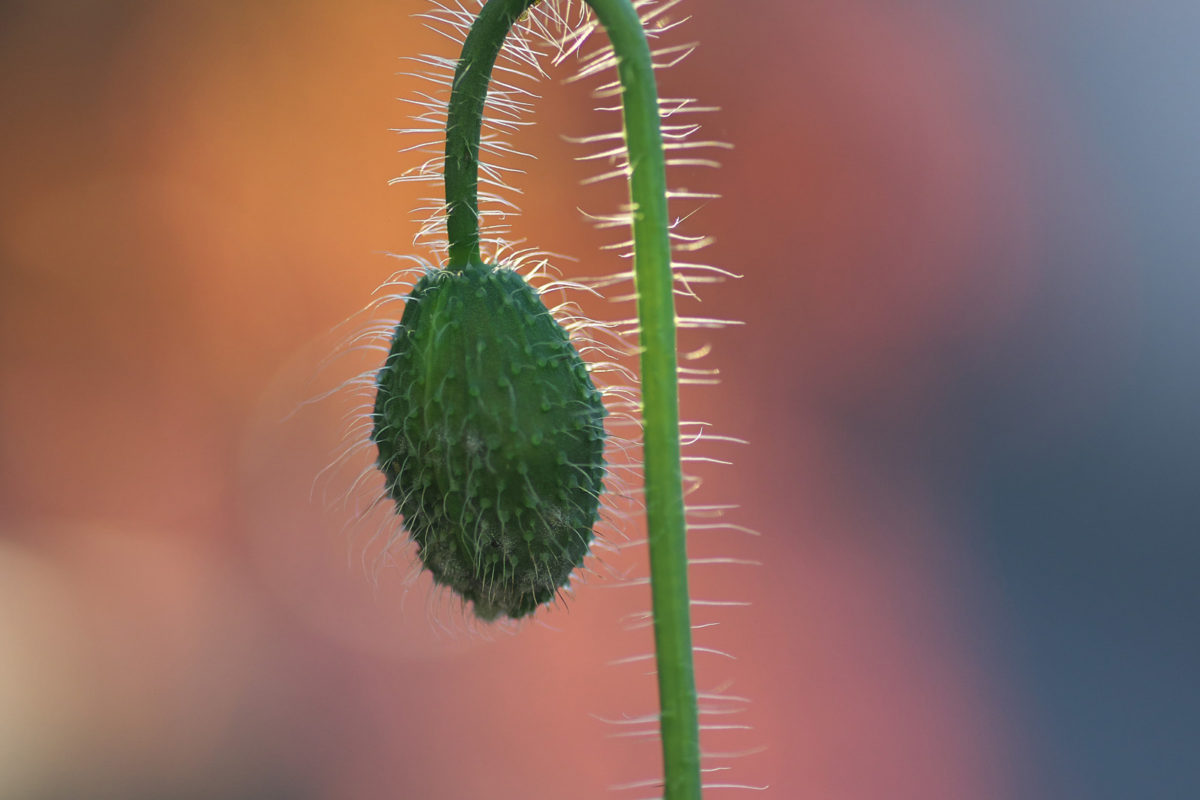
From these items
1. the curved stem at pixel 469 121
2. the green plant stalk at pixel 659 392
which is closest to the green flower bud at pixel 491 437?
the curved stem at pixel 469 121

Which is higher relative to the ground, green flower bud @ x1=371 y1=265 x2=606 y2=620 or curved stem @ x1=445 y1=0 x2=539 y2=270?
curved stem @ x1=445 y1=0 x2=539 y2=270

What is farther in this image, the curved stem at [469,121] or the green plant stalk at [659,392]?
the curved stem at [469,121]

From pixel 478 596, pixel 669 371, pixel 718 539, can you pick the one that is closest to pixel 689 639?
pixel 669 371

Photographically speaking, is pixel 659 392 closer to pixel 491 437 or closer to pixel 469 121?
pixel 491 437

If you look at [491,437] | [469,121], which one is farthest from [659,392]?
[469,121]

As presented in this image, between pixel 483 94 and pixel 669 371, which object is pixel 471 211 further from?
pixel 669 371

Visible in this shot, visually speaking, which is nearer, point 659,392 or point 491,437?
point 659,392

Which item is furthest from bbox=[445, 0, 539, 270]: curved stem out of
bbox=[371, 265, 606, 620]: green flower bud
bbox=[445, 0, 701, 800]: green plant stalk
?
bbox=[445, 0, 701, 800]: green plant stalk

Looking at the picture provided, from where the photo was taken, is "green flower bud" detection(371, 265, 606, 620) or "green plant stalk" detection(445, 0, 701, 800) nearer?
"green plant stalk" detection(445, 0, 701, 800)

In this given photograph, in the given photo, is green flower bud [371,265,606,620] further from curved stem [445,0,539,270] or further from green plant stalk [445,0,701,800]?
green plant stalk [445,0,701,800]

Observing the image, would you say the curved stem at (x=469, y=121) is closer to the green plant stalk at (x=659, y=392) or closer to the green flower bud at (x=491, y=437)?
the green flower bud at (x=491, y=437)

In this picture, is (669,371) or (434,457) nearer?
(669,371)
